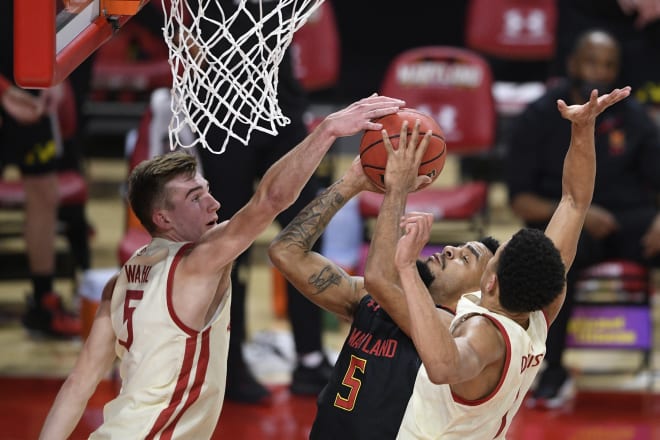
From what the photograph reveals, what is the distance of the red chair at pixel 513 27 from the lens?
948cm

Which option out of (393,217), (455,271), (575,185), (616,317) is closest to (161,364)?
(393,217)

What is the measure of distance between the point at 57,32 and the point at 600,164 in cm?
392

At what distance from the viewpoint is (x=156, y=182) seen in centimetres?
407

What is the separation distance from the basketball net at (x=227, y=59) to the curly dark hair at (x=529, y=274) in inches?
35.9

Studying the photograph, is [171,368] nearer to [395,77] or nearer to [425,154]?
[425,154]

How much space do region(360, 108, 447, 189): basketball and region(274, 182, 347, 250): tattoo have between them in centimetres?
35

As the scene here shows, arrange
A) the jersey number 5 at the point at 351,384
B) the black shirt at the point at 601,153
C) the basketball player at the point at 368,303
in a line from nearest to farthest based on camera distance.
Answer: the basketball player at the point at 368,303 → the jersey number 5 at the point at 351,384 → the black shirt at the point at 601,153

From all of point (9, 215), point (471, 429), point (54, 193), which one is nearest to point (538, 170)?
point (54, 193)

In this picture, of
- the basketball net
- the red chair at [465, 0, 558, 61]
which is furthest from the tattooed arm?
the red chair at [465, 0, 558, 61]

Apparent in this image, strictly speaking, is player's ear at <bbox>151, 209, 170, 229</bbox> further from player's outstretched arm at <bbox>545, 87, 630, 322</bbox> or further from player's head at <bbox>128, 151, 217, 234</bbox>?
player's outstretched arm at <bbox>545, 87, 630, 322</bbox>

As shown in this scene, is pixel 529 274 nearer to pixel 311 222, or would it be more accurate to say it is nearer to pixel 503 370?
pixel 503 370

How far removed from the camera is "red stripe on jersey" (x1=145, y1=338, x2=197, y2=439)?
12.9 ft

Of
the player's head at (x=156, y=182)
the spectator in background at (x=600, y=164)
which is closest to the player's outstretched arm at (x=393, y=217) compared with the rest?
the player's head at (x=156, y=182)

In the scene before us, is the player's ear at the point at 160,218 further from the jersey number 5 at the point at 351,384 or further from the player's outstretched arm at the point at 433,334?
the player's outstretched arm at the point at 433,334
